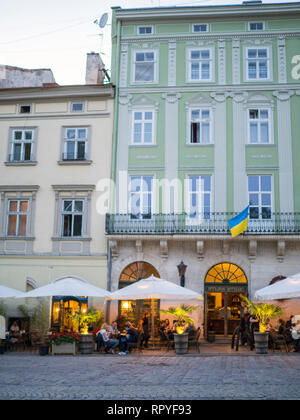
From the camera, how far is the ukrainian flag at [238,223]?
19.4 metres

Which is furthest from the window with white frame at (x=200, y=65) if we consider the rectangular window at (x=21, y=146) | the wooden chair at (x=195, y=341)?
the wooden chair at (x=195, y=341)

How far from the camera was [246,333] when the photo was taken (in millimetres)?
19172

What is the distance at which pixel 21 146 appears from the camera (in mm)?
24031

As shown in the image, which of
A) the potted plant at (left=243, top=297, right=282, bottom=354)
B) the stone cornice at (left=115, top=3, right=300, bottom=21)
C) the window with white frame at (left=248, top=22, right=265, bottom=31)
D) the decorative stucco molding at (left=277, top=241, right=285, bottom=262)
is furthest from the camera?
the window with white frame at (left=248, top=22, right=265, bottom=31)

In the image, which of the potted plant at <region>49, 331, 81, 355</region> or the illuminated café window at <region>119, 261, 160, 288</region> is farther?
the illuminated café window at <region>119, 261, 160, 288</region>

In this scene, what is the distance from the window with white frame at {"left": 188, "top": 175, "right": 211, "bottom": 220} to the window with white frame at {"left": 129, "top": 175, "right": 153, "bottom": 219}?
179 centimetres

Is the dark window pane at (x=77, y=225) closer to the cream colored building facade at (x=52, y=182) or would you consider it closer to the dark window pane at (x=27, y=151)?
the cream colored building facade at (x=52, y=182)

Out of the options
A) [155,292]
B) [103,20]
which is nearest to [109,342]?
[155,292]

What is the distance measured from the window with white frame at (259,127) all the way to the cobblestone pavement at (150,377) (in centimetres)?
995

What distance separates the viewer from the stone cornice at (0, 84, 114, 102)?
77.0 feet

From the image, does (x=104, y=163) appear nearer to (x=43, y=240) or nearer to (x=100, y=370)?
(x=43, y=240)

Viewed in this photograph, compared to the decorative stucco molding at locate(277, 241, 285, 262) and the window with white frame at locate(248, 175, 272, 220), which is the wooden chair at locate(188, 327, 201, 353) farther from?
the window with white frame at locate(248, 175, 272, 220)

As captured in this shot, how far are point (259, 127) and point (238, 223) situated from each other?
18.1 ft

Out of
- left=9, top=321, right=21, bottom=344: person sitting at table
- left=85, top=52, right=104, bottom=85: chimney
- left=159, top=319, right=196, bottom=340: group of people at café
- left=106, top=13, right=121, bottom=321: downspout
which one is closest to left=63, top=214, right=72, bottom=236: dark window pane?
left=106, top=13, right=121, bottom=321: downspout
